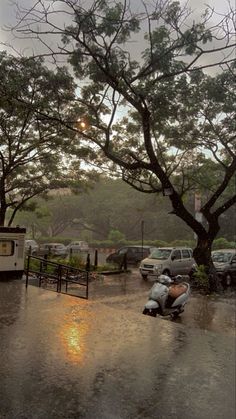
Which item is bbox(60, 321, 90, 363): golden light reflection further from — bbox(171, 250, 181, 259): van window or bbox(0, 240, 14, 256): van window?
bbox(171, 250, 181, 259): van window

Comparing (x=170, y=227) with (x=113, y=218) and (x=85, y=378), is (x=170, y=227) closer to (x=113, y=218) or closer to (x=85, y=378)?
(x=113, y=218)

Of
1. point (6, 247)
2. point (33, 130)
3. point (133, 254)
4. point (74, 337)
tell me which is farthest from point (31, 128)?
point (74, 337)

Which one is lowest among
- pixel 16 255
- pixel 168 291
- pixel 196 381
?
pixel 196 381

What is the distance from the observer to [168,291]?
11.0 m

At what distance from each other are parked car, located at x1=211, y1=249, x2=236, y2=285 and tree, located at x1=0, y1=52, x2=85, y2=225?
904 centimetres

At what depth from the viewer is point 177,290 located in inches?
447

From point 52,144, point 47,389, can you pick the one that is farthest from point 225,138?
point 47,389

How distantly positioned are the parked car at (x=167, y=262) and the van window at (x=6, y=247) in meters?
8.45

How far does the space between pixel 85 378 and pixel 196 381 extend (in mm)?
1684

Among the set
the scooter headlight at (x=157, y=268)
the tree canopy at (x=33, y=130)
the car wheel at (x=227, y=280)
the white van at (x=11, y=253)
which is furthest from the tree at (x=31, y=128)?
the car wheel at (x=227, y=280)

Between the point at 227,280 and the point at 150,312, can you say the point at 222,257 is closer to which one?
the point at 227,280

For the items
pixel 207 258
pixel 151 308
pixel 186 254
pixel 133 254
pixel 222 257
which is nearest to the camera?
pixel 151 308

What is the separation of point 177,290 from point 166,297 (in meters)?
0.65

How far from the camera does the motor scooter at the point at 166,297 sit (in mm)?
10414
